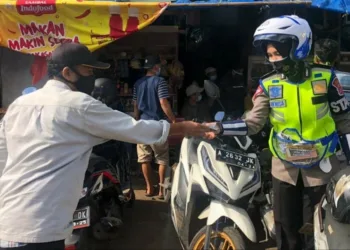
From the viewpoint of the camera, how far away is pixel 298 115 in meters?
3.22

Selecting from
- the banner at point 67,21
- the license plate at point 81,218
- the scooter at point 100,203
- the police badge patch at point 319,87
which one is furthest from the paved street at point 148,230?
the banner at point 67,21

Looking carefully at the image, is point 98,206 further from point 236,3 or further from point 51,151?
point 236,3

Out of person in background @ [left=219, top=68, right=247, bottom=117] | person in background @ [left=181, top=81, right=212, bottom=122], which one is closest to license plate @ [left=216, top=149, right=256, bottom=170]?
person in background @ [left=181, top=81, right=212, bottom=122]

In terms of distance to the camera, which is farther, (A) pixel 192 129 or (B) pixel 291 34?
(B) pixel 291 34

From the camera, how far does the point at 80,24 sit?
20.1 ft

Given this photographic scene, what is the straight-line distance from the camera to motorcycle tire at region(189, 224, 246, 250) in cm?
349

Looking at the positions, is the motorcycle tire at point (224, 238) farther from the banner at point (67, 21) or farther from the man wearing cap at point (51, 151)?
the banner at point (67, 21)

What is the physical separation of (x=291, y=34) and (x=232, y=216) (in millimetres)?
1310

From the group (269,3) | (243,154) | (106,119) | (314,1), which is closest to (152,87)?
(269,3)

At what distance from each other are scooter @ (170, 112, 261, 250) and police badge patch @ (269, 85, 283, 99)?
45cm

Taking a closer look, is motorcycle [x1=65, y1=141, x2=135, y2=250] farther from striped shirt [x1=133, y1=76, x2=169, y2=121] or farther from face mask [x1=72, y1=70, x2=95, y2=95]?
face mask [x1=72, y1=70, x2=95, y2=95]

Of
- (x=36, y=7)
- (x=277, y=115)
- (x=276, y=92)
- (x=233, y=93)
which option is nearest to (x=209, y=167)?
(x=277, y=115)

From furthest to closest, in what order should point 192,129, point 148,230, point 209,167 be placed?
1. point 148,230
2. point 209,167
3. point 192,129

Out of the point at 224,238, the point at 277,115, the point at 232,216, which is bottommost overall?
the point at 224,238
